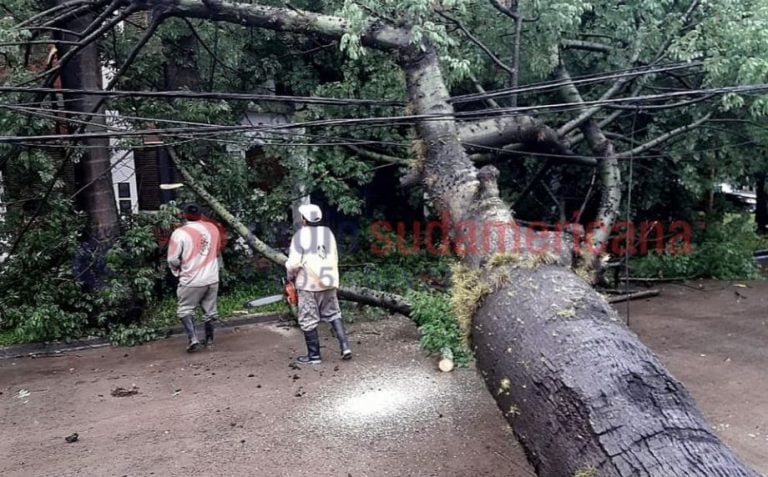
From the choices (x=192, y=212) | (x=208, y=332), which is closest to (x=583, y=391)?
(x=208, y=332)

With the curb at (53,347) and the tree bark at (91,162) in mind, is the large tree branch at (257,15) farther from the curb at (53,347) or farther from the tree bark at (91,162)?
the curb at (53,347)

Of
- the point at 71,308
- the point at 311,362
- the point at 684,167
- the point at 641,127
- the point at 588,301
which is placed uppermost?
the point at 641,127

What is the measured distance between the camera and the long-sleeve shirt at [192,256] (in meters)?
7.03

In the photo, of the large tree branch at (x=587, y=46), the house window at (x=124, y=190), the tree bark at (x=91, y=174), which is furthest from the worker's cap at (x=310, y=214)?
the house window at (x=124, y=190)

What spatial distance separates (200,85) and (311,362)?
4791 millimetres

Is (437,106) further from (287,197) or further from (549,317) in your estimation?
(287,197)

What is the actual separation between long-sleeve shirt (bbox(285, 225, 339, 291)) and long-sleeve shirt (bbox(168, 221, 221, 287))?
1.28 meters

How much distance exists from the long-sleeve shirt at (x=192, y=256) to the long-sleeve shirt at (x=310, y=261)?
1.28m

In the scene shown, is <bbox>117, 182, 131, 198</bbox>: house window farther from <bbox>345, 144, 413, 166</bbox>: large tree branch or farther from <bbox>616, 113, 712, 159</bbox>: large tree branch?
<bbox>616, 113, 712, 159</bbox>: large tree branch

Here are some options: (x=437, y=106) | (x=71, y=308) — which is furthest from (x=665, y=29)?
(x=71, y=308)

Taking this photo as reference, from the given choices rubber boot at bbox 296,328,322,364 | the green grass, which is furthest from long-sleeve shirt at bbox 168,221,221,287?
the green grass

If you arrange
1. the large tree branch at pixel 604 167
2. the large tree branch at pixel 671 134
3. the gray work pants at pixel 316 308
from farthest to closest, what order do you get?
1. the large tree branch at pixel 671 134
2. the large tree branch at pixel 604 167
3. the gray work pants at pixel 316 308

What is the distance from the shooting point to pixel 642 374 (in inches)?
93.1

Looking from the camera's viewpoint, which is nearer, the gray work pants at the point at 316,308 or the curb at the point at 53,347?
the gray work pants at the point at 316,308
